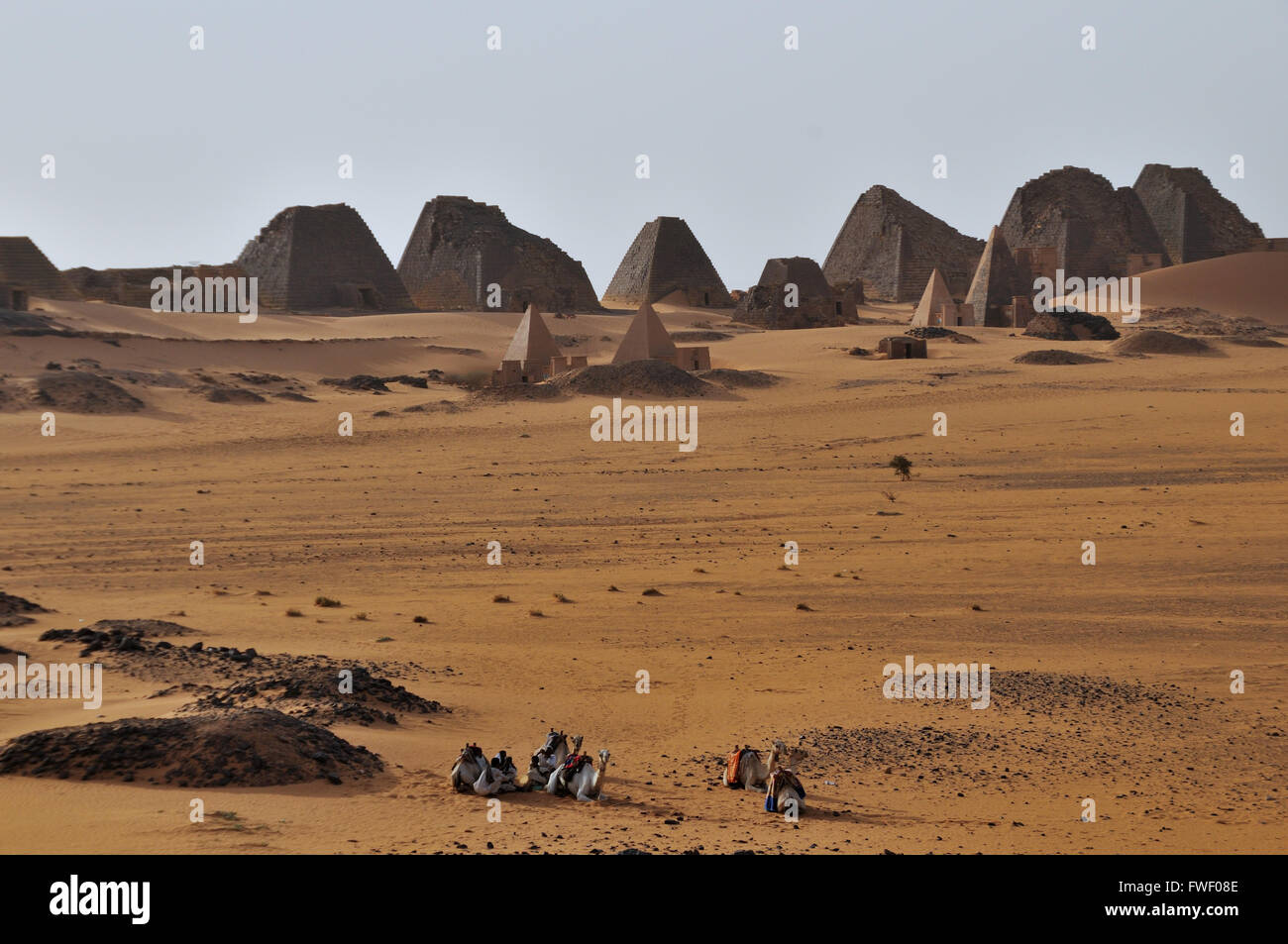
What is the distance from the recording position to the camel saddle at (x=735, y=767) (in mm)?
6305

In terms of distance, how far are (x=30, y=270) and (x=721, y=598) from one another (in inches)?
1297

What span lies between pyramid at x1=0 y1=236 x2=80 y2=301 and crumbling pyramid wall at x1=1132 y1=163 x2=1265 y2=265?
45.7 m

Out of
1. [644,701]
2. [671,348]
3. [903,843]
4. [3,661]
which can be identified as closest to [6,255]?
[671,348]

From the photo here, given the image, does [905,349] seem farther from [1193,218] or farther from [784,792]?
[1193,218]

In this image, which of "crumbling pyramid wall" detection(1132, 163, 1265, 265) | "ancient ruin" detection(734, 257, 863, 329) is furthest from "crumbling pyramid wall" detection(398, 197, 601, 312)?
"crumbling pyramid wall" detection(1132, 163, 1265, 265)

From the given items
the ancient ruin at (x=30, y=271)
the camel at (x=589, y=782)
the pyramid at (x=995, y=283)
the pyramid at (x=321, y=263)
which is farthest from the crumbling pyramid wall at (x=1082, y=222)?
the camel at (x=589, y=782)

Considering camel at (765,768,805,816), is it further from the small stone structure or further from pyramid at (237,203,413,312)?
pyramid at (237,203,413,312)

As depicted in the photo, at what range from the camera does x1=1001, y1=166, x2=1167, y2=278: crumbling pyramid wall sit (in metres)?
55.6

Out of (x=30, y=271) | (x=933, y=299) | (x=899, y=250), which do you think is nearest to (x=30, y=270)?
(x=30, y=271)

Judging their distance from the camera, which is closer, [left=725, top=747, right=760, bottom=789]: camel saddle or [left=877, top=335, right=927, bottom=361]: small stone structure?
[left=725, top=747, right=760, bottom=789]: camel saddle

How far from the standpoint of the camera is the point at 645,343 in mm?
26922

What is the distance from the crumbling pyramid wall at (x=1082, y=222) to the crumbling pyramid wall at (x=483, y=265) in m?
20.1

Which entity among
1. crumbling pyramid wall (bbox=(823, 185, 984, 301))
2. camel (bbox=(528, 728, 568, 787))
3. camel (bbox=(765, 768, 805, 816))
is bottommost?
camel (bbox=(765, 768, 805, 816))

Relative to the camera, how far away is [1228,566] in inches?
445
